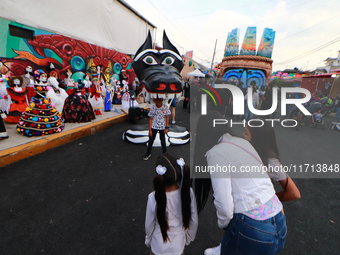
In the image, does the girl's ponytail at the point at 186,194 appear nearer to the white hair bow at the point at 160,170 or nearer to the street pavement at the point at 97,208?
the white hair bow at the point at 160,170

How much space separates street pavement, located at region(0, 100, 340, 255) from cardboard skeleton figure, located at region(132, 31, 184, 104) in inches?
59.8

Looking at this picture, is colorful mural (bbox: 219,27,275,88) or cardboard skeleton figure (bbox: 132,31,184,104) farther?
colorful mural (bbox: 219,27,275,88)

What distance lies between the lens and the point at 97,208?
238 centimetres

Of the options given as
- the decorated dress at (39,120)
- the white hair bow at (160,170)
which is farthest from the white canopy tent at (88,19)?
the white hair bow at (160,170)

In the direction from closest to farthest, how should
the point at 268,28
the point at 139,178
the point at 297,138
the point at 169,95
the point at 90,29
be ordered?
the point at 139,178 < the point at 169,95 < the point at 297,138 < the point at 268,28 < the point at 90,29

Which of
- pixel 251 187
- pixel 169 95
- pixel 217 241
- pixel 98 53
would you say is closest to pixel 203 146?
pixel 251 187

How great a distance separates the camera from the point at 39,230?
78.9 inches

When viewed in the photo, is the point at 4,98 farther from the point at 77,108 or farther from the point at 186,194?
the point at 186,194

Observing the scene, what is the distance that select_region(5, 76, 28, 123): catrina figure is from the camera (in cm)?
508

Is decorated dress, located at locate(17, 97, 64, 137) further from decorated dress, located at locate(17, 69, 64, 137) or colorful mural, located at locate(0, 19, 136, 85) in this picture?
colorful mural, located at locate(0, 19, 136, 85)

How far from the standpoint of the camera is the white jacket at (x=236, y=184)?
1.13 metres

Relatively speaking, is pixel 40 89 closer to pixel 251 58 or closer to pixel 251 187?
pixel 251 187

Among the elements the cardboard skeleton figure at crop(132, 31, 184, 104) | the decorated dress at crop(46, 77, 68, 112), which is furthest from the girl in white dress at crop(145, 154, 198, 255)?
the decorated dress at crop(46, 77, 68, 112)

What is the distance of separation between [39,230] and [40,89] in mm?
3606
